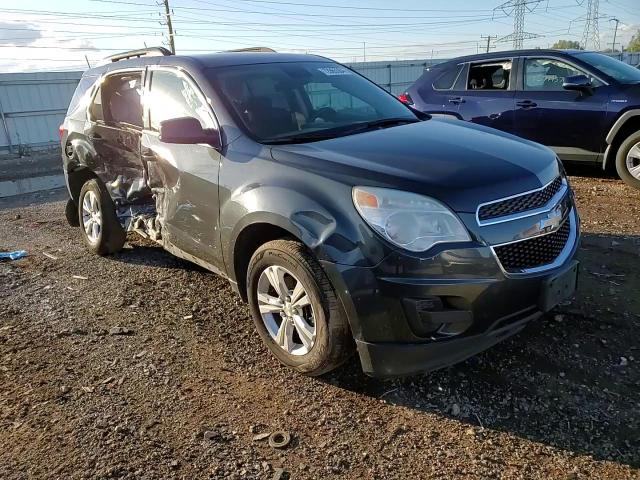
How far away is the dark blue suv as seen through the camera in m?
6.29

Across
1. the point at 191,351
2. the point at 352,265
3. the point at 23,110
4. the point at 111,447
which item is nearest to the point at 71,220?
the point at 191,351

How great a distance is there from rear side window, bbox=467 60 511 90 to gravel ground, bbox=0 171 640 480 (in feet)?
12.9

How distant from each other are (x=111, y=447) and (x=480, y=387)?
190 cm

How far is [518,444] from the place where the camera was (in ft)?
7.97

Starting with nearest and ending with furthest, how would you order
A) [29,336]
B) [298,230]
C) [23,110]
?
[298,230] < [29,336] < [23,110]

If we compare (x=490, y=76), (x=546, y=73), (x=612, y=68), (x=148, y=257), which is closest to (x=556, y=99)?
(x=546, y=73)

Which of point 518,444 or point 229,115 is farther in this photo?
point 229,115

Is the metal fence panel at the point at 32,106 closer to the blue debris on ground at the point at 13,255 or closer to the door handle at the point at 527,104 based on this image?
the blue debris on ground at the point at 13,255

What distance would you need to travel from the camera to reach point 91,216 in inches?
209

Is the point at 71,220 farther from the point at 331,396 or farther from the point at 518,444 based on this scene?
the point at 518,444

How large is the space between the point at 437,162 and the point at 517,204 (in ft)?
1.48

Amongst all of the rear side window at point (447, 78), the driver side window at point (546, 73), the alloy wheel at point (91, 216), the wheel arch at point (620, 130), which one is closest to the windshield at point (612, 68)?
the driver side window at point (546, 73)

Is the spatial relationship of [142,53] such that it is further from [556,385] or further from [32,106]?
[32,106]

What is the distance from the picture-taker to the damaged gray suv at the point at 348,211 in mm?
2473
